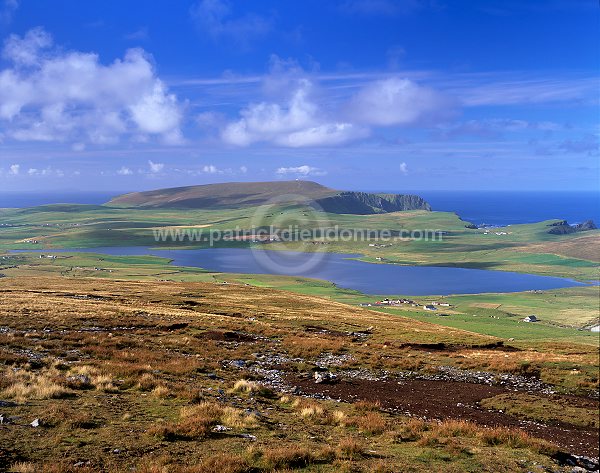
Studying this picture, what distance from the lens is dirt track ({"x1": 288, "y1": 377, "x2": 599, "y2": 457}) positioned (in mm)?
21916

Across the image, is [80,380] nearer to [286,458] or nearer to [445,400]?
[286,458]

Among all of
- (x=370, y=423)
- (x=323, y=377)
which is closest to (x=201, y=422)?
(x=370, y=423)

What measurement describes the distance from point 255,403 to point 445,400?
12.4 meters

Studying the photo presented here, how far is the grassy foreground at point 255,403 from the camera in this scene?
563 inches

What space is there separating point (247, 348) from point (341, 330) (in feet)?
72.9

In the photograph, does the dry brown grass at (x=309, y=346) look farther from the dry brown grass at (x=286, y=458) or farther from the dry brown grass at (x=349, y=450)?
the dry brown grass at (x=286, y=458)

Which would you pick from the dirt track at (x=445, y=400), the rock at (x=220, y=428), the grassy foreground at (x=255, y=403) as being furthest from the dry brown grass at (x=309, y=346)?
the rock at (x=220, y=428)

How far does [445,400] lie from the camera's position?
27.1 metres

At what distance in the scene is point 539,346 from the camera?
55219 mm

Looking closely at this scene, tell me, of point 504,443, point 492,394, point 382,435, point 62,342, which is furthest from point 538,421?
point 62,342

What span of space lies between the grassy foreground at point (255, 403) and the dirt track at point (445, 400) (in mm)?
144

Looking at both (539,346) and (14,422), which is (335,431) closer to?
(14,422)

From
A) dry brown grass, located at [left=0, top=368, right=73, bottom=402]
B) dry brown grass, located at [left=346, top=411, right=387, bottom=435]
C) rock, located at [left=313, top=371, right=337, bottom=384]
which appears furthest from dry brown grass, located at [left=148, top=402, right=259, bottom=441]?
rock, located at [left=313, top=371, right=337, bottom=384]

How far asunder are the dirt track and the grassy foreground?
0.47ft
